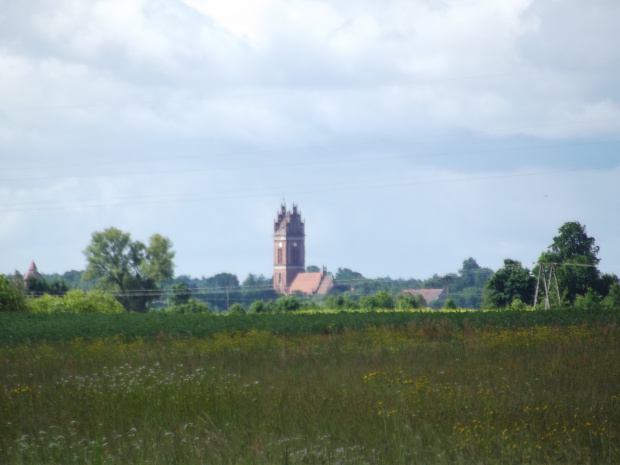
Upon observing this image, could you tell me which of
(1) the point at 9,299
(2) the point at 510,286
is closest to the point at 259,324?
(1) the point at 9,299

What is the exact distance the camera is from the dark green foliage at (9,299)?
41.9 m

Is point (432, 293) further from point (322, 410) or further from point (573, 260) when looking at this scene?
point (322, 410)

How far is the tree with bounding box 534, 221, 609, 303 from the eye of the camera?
81625 mm

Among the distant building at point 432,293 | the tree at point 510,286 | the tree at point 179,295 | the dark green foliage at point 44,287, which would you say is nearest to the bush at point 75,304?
the dark green foliage at point 44,287

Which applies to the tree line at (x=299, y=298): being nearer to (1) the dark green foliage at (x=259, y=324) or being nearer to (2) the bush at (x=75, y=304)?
(2) the bush at (x=75, y=304)

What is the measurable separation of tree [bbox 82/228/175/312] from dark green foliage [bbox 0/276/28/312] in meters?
63.7

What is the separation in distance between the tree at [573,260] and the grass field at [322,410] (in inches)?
2786

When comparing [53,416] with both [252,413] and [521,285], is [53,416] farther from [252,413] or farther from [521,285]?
[521,285]

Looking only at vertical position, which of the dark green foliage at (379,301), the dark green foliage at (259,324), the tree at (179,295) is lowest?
the dark green foliage at (259,324)

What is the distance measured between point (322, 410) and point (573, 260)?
275 feet

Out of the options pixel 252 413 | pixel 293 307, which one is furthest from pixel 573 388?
pixel 293 307

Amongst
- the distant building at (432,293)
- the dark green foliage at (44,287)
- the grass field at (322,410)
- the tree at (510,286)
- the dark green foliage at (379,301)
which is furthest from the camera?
the distant building at (432,293)

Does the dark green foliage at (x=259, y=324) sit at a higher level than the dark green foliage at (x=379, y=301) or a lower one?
lower

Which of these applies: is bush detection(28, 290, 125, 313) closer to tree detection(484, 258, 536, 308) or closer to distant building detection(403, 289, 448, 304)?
tree detection(484, 258, 536, 308)
